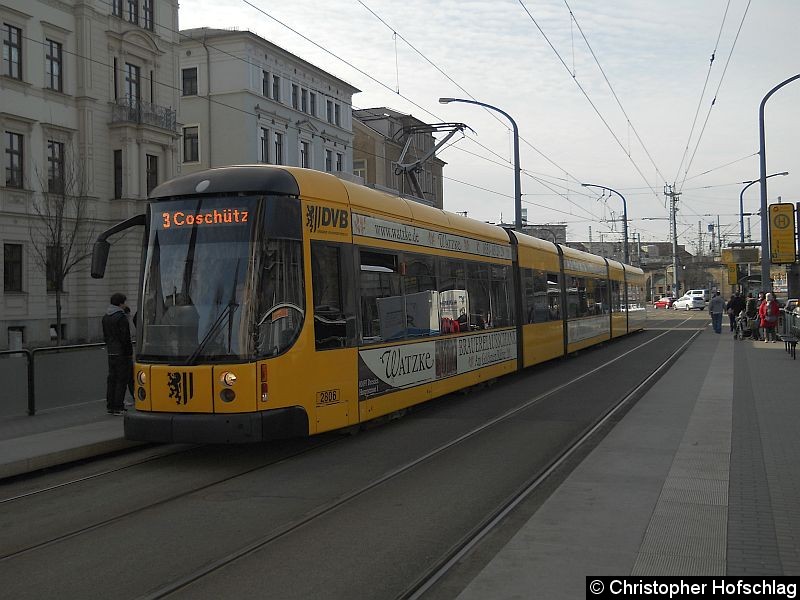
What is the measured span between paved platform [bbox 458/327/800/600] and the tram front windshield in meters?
3.43

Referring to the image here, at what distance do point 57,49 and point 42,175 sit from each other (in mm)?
5321

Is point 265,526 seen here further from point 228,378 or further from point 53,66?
point 53,66

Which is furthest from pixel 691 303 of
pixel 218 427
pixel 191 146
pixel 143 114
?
pixel 218 427

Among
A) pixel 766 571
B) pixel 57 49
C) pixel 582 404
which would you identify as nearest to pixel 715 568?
pixel 766 571

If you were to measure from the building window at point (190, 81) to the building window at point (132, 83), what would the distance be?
9.66m

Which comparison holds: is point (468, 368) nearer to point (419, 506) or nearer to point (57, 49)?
point (419, 506)

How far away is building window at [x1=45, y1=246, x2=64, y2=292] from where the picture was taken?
1245 inches

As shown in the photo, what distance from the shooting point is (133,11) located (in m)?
39.2

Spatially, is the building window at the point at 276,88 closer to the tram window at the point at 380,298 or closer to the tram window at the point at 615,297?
the tram window at the point at 615,297

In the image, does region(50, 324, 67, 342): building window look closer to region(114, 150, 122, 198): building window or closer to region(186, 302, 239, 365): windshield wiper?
region(114, 150, 122, 198): building window

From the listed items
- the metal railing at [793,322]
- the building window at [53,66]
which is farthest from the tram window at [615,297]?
the building window at [53,66]

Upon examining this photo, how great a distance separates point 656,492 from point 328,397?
3794mm

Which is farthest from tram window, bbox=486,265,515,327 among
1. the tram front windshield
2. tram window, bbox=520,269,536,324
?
the tram front windshield

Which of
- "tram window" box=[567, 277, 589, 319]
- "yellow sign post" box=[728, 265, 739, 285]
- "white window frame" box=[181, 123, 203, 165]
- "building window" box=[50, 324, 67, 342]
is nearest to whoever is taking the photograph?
"tram window" box=[567, 277, 589, 319]
